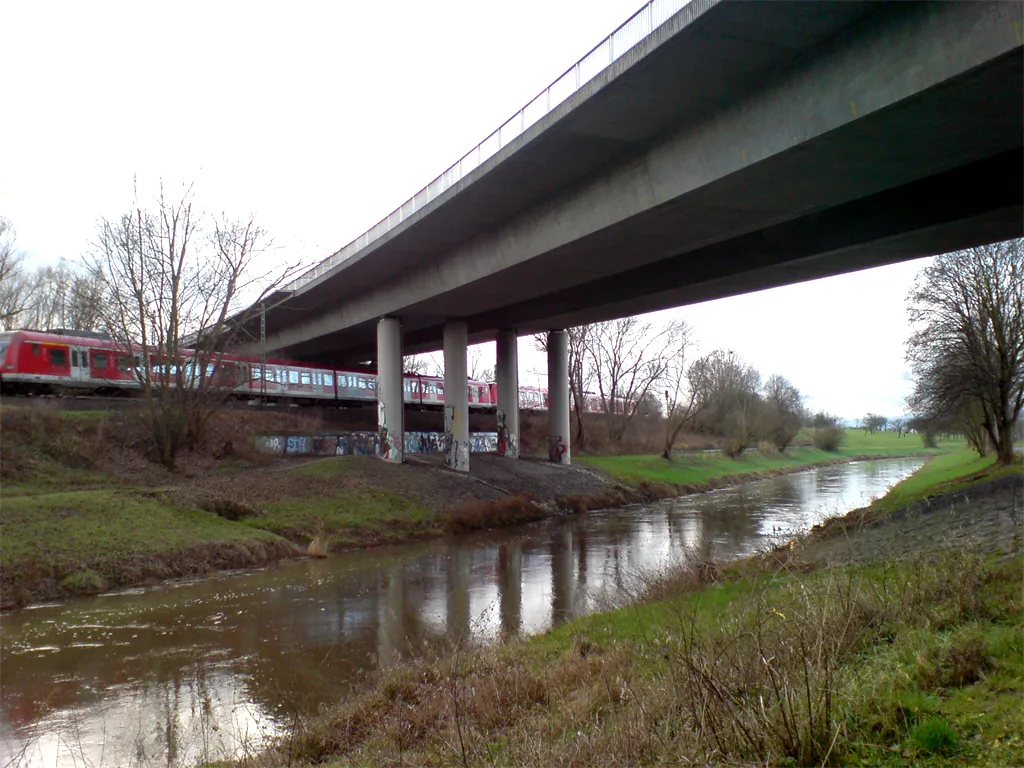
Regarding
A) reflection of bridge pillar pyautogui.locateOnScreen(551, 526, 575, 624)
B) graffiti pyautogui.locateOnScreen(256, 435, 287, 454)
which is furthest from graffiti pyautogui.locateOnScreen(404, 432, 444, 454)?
reflection of bridge pillar pyautogui.locateOnScreen(551, 526, 575, 624)

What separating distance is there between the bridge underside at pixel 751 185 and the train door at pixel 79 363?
12138mm

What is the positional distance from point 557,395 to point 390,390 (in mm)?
11881

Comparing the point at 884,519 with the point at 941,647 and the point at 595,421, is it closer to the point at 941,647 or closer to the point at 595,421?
the point at 941,647

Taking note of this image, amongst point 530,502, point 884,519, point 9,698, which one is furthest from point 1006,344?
point 9,698

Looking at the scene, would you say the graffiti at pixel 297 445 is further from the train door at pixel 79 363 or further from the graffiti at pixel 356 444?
the train door at pixel 79 363

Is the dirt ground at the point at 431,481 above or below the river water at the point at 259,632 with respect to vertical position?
above

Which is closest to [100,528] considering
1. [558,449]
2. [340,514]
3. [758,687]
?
[340,514]

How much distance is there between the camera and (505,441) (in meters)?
40.7

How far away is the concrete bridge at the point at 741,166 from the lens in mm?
11633

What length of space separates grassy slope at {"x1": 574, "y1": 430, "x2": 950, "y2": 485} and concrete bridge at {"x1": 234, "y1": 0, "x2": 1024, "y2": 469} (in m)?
17.0

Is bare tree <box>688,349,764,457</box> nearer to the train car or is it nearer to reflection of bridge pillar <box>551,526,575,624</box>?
reflection of bridge pillar <box>551,526,575,624</box>

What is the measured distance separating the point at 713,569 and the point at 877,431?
110 meters

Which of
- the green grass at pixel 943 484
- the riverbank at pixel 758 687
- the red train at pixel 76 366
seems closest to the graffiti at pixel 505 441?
the red train at pixel 76 366

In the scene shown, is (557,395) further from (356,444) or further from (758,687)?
→ (758,687)
